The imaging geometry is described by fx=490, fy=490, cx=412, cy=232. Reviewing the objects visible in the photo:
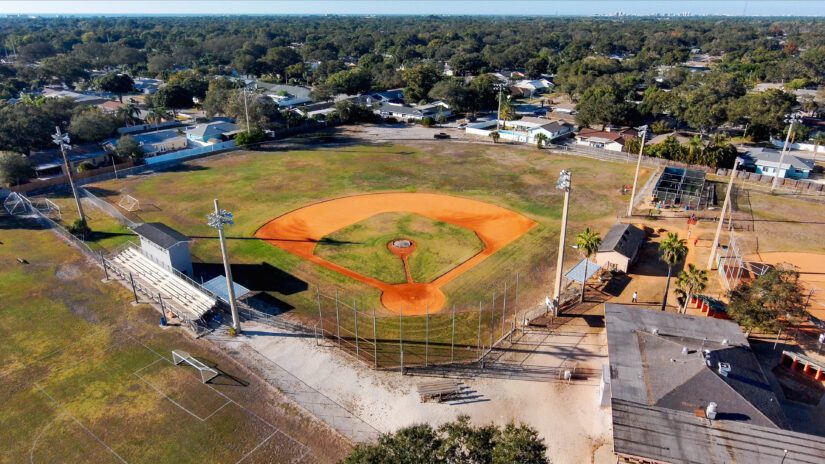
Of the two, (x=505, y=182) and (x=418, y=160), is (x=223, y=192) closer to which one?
(x=418, y=160)

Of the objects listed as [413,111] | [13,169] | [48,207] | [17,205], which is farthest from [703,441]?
[413,111]

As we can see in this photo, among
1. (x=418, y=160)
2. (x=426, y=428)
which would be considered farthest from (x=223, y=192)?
(x=426, y=428)

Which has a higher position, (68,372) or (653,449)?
(653,449)

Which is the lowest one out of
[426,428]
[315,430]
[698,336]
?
[315,430]

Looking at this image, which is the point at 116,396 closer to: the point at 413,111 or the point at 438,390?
the point at 438,390

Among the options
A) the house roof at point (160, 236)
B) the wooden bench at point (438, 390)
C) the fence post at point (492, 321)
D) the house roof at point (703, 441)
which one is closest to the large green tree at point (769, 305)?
the house roof at point (703, 441)

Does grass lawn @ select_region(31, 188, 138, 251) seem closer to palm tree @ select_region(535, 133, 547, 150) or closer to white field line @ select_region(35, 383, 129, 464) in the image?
white field line @ select_region(35, 383, 129, 464)
